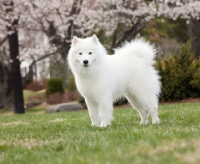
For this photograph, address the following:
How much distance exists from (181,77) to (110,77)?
25.1ft

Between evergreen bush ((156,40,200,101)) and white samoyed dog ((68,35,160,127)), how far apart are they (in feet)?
22.4

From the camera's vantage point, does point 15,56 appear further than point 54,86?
No

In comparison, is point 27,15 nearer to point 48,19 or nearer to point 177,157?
point 48,19

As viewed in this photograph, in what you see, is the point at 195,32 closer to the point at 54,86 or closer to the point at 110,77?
the point at 54,86

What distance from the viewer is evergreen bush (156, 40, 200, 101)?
13.7 meters

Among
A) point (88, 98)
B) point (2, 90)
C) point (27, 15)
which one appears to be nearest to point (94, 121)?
point (88, 98)

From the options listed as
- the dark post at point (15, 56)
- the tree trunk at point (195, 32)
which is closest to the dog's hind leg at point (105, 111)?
the dark post at point (15, 56)

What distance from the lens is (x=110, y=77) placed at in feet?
21.5

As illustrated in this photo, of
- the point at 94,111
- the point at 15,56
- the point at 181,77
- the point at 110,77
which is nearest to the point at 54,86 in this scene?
the point at 15,56

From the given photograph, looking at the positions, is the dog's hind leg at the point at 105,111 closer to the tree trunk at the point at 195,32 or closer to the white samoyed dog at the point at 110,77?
the white samoyed dog at the point at 110,77

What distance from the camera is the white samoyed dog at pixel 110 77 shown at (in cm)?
635

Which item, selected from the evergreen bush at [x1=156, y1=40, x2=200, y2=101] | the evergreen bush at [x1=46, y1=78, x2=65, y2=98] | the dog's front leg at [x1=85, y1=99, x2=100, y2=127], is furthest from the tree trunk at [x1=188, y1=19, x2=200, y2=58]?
the dog's front leg at [x1=85, y1=99, x2=100, y2=127]

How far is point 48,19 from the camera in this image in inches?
646

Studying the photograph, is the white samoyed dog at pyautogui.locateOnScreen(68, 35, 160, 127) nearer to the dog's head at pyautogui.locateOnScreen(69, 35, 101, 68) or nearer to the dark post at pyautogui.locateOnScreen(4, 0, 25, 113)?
the dog's head at pyautogui.locateOnScreen(69, 35, 101, 68)
